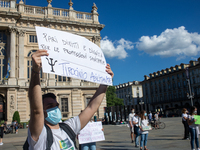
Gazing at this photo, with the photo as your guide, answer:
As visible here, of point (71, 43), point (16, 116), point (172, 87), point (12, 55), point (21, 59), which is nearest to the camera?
point (71, 43)

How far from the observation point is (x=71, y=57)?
9.73ft

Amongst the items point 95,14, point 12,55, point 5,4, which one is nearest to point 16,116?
point 12,55

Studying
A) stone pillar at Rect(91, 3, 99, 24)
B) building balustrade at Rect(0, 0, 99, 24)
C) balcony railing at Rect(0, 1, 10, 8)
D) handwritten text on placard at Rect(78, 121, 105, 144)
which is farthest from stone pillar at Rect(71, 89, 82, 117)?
handwritten text on placard at Rect(78, 121, 105, 144)

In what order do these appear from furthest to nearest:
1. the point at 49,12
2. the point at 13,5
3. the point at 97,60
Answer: the point at 49,12
the point at 13,5
the point at 97,60

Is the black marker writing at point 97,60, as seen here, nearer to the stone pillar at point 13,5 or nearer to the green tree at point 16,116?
the green tree at point 16,116

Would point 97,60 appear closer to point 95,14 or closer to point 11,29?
point 11,29

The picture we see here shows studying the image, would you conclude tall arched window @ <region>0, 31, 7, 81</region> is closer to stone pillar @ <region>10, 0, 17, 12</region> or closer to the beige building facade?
stone pillar @ <region>10, 0, 17, 12</region>

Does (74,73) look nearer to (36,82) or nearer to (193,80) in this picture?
(36,82)

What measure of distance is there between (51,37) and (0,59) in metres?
Answer: 31.4

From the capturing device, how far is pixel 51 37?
2.80 m

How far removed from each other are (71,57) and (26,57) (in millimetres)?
30765

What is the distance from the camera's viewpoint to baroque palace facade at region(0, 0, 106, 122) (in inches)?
1155

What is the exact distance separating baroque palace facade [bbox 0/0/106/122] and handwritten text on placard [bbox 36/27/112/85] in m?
28.1

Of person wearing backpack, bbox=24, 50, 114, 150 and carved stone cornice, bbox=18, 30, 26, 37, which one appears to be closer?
person wearing backpack, bbox=24, 50, 114, 150
